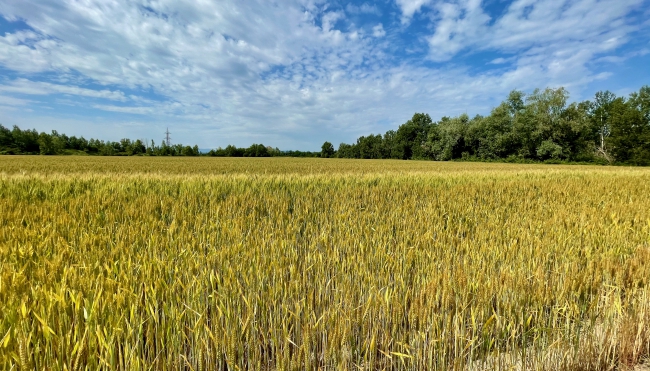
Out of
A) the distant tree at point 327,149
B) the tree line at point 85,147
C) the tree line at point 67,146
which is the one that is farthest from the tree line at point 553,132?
the tree line at point 67,146

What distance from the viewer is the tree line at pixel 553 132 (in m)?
39.6

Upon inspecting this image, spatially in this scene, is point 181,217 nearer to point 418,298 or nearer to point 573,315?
point 418,298

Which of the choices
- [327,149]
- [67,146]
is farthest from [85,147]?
[327,149]

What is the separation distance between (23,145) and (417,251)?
294ft

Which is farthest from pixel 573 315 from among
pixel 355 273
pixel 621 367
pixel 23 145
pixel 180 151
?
pixel 23 145

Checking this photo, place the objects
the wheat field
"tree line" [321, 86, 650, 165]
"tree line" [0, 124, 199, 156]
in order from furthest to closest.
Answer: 1. "tree line" [0, 124, 199, 156]
2. "tree line" [321, 86, 650, 165]
3. the wheat field

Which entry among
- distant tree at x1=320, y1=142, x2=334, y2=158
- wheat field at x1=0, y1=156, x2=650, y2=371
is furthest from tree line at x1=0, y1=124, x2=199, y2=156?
wheat field at x1=0, y1=156, x2=650, y2=371

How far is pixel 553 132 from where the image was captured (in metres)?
43.1

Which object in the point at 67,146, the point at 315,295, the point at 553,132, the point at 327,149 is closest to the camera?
the point at 315,295

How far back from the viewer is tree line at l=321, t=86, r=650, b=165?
130ft

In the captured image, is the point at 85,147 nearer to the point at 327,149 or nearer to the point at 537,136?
the point at 327,149

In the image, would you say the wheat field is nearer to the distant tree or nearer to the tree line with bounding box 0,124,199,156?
the tree line with bounding box 0,124,199,156

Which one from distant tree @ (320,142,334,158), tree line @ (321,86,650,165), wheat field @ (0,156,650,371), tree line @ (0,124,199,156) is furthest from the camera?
distant tree @ (320,142,334,158)

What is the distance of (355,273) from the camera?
2.04m
